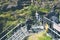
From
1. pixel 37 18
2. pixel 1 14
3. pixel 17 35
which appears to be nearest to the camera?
pixel 17 35

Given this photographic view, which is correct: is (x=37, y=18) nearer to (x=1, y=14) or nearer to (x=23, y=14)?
A: (x=23, y=14)

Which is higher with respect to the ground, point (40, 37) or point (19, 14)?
point (19, 14)

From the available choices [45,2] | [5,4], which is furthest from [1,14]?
[45,2]

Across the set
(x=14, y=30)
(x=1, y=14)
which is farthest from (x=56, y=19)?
(x=1, y=14)

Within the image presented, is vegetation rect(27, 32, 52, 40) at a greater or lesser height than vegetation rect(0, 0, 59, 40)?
lesser

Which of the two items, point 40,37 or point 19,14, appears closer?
point 40,37

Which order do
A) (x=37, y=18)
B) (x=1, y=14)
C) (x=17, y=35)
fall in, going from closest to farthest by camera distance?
1. (x=17, y=35)
2. (x=37, y=18)
3. (x=1, y=14)

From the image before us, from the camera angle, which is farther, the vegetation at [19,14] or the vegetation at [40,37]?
the vegetation at [19,14]

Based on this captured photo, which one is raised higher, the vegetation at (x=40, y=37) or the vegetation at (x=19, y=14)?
the vegetation at (x=19, y=14)

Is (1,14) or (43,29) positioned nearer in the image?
(43,29)

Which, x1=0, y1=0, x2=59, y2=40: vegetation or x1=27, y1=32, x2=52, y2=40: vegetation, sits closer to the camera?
x1=27, y1=32, x2=52, y2=40: vegetation

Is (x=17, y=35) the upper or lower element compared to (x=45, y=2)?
lower
